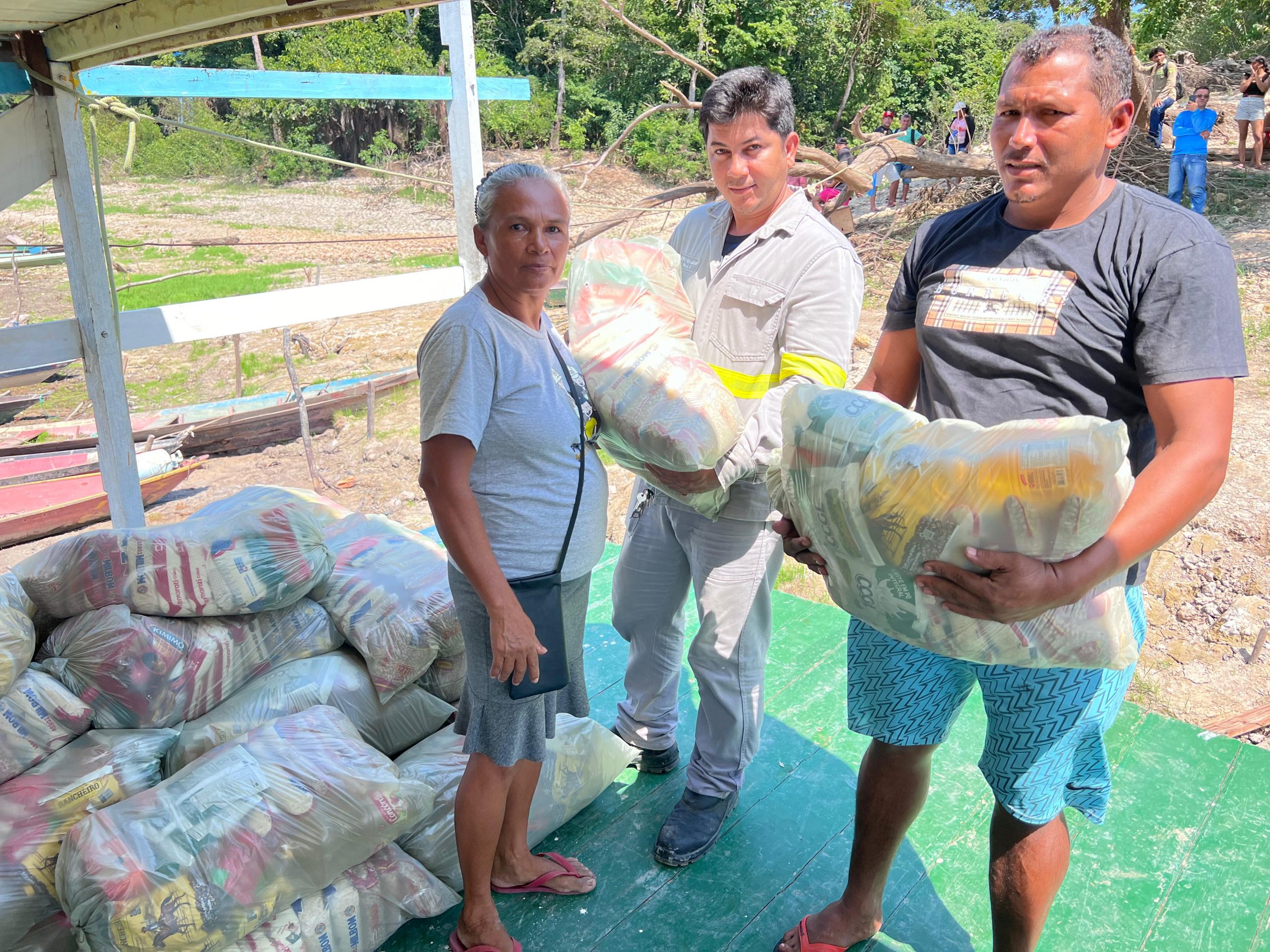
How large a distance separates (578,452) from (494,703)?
0.52 m

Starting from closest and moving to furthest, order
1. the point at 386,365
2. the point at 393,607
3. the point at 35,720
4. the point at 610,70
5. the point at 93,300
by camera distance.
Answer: the point at 35,720 → the point at 393,607 → the point at 93,300 → the point at 386,365 → the point at 610,70

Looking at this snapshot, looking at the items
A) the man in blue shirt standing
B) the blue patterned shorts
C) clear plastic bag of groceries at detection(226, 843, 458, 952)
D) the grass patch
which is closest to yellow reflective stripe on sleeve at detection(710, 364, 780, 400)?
the blue patterned shorts

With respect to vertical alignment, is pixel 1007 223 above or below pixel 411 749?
above

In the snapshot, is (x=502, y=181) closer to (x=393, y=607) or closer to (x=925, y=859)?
(x=393, y=607)

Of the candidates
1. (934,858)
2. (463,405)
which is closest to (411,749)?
(463,405)

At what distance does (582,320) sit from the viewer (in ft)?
6.68

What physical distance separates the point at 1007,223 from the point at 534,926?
5.63ft

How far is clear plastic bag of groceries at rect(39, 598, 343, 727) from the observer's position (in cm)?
203

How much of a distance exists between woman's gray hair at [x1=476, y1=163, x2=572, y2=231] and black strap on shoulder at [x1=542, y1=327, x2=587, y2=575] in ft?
0.91

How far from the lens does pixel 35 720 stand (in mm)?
1938

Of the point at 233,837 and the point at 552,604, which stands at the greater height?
the point at 552,604

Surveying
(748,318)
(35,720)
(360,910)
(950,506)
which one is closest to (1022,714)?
(950,506)

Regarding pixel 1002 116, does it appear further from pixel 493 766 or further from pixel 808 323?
pixel 493 766

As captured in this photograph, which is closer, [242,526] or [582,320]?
[582,320]
